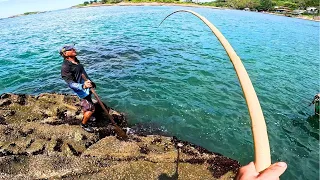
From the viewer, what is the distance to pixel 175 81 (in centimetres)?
1608

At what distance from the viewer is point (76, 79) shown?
8547mm

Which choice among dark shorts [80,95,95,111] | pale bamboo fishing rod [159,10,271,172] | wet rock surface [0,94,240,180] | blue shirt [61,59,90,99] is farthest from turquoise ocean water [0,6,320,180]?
pale bamboo fishing rod [159,10,271,172]

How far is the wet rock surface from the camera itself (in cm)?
548

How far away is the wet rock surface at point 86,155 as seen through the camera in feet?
18.0

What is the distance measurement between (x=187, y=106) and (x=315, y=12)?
112 meters

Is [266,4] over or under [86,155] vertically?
over

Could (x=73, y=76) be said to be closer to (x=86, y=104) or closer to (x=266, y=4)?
(x=86, y=104)

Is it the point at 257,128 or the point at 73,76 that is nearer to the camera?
the point at 257,128

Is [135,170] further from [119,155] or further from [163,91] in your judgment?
[163,91]

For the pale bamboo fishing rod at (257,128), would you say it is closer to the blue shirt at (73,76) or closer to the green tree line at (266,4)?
the blue shirt at (73,76)

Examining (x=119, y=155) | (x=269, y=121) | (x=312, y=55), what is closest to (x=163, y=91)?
(x=269, y=121)

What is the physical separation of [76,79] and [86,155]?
10.6ft

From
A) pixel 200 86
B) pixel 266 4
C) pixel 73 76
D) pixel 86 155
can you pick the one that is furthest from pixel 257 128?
pixel 266 4

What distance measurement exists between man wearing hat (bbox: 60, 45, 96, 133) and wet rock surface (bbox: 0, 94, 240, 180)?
644mm
